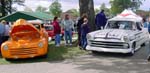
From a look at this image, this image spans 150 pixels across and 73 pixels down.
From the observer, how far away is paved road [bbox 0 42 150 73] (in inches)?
436

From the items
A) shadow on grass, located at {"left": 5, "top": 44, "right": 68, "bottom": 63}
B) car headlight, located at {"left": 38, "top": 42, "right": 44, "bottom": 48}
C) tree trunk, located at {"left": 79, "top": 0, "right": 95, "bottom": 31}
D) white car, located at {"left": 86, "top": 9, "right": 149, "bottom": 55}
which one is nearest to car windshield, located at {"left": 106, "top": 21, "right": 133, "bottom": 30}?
white car, located at {"left": 86, "top": 9, "right": 149, "bottom": 55}

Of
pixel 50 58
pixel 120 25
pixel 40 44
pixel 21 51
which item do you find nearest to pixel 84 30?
pixel 120 25

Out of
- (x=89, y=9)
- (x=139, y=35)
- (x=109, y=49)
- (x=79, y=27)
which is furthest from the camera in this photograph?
(x=89, y=9)

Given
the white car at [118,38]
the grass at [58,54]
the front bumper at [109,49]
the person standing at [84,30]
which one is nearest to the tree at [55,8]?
the grass at [58,54]

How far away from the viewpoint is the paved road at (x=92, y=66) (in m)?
11.1

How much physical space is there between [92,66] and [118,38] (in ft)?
7.53

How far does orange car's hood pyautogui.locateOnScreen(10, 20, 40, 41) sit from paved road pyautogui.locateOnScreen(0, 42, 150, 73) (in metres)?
2.27

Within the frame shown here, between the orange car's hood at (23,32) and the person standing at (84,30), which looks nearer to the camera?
the orange car's hood at (23,32)

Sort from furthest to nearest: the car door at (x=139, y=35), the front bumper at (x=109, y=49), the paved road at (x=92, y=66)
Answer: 1. the car door at (x=139, y=35)
2. the front bumper at (x=109, y=49)
3. the paved road at (x=92, y=66)

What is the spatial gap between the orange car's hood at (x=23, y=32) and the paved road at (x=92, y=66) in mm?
2268

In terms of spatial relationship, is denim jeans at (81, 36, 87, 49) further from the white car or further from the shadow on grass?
the white car

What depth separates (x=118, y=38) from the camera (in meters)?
13.6

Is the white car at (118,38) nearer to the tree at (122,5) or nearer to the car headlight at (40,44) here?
the car headlight at (40,44)

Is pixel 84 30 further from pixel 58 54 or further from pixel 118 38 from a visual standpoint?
pixel 118 38
